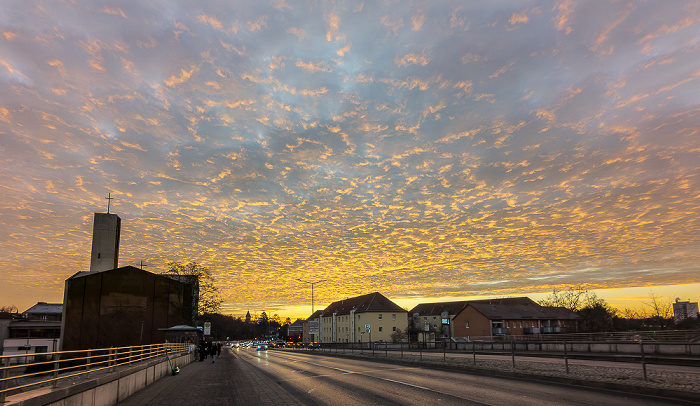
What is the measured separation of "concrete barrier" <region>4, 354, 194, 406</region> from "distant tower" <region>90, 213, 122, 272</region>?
47555 mm

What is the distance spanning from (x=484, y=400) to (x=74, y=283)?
2014 inches

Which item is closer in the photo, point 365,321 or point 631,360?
point 631,360

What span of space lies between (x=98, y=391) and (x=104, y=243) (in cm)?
5706

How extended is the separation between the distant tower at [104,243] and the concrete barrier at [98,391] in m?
47.6

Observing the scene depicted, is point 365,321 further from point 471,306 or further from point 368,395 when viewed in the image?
point 368,395

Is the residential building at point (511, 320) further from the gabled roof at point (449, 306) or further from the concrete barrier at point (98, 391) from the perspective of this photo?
the concrete barrier at point (98, 391)

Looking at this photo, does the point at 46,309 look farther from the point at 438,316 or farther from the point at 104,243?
the point at 438,316

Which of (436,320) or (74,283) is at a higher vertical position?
(74,283)

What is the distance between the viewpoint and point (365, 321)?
298 ft

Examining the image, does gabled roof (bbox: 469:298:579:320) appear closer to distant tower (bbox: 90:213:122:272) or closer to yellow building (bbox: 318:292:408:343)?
yellow building (bbox: 318:292:408:343)

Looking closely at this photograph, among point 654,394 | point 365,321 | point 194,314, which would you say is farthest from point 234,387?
point 365,321

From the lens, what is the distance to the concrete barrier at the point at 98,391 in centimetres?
731

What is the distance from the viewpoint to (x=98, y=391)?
1062 cm

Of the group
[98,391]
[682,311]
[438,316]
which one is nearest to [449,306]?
[438,316]
